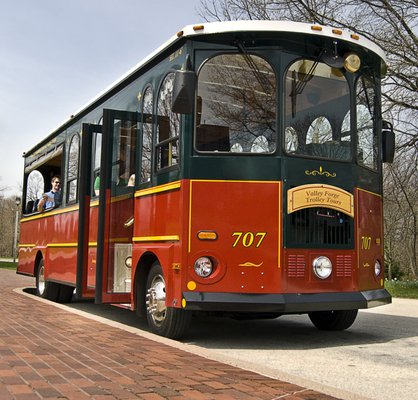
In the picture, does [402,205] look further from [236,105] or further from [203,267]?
[203,267]

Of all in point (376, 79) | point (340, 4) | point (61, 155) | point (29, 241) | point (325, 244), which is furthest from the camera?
point (340, 4)

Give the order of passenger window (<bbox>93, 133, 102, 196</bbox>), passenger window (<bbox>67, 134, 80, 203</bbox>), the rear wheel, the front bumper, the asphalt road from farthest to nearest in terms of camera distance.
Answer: the rear wheel
passenger window (<bbox>67, 134, 80, 203</bbox>)
passenger window (<bbox>93, 133, 102, 196</bbox>)
the front bumper
the asphalt road

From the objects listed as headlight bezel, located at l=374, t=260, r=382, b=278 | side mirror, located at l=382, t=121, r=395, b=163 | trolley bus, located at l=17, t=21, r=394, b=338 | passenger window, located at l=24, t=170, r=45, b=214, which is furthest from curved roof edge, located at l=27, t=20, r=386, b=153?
passenger window, located at l=24, t=170, r=45, b=214

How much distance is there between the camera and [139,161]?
734 centimetres

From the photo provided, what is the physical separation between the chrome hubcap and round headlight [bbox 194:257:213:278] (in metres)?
0.64

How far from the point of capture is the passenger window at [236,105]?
6.31m

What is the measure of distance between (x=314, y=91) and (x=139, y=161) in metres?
2.33

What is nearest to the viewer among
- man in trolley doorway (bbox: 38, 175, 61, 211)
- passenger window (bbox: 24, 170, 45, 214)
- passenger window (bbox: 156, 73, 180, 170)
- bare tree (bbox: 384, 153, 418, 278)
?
passenger window (bbox: 156, 73, 180, 170)

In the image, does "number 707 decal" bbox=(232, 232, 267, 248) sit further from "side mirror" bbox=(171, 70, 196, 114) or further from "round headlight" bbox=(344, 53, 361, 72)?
"round headlight" bbox=(344, 53, 361, 72)

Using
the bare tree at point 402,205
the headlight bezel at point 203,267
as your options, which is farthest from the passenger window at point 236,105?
the bare tree at point 402,205

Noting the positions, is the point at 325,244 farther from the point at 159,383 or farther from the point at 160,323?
the point at 159,383

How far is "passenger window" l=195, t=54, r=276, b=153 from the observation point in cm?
631

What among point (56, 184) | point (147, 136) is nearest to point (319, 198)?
point (147, 136)

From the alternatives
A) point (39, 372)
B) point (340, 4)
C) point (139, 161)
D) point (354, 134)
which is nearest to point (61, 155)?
point (139, 161)
